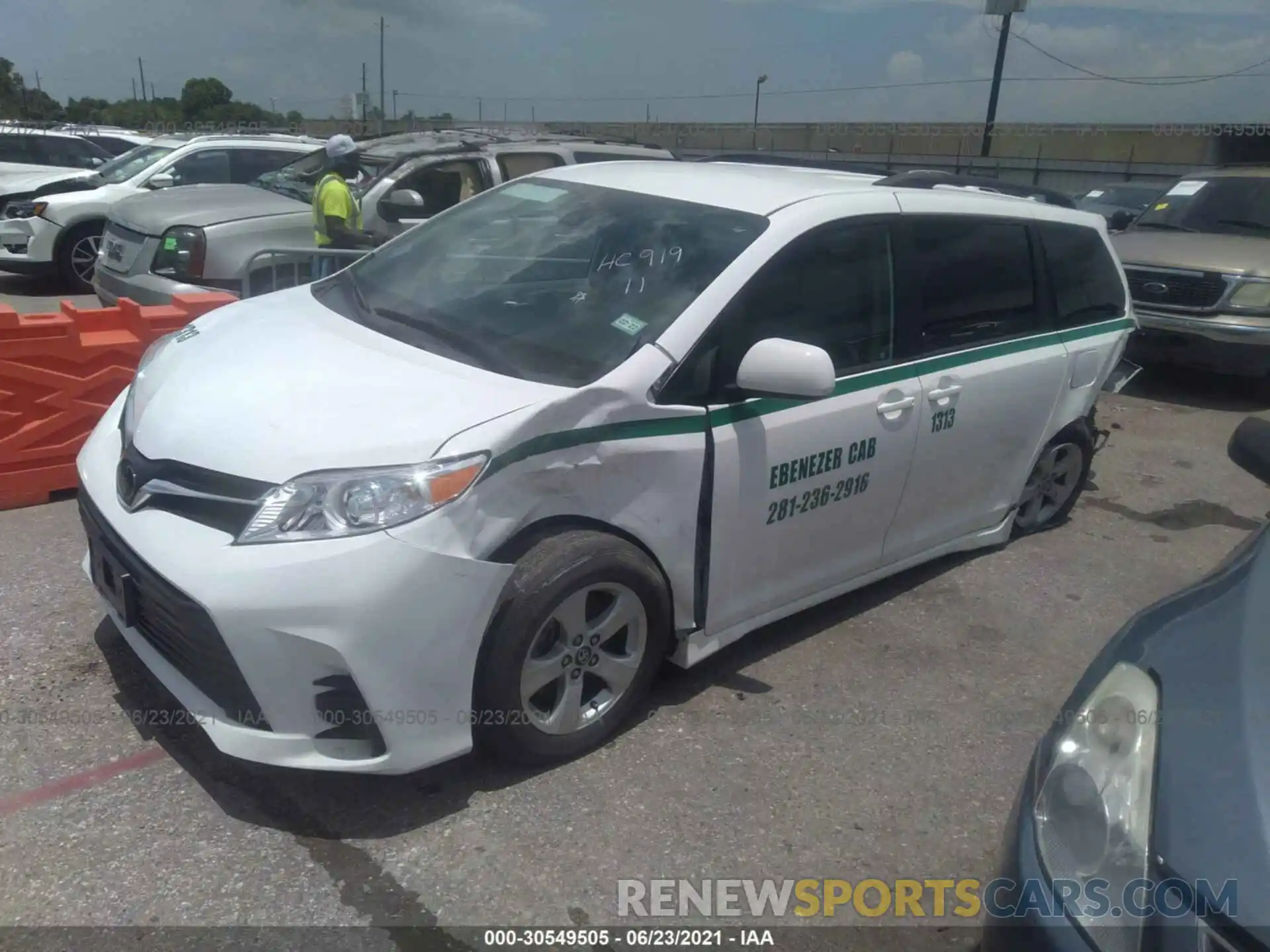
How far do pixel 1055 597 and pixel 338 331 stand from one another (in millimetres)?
3394

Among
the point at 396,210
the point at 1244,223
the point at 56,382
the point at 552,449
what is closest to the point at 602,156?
the point at 396,210

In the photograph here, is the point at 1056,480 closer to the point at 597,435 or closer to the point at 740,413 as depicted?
the point at 740,413

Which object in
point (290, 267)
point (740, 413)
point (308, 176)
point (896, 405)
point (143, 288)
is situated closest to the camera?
point (740, 413)

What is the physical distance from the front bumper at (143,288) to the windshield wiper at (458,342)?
148 inches

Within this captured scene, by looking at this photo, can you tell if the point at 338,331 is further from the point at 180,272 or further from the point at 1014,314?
the point at 180,272

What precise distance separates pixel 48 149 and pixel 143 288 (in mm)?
9985

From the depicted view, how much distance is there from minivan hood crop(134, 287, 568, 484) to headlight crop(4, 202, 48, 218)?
7.82 meters

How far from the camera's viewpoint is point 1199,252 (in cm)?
875

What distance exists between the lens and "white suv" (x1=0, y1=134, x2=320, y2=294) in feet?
32.6

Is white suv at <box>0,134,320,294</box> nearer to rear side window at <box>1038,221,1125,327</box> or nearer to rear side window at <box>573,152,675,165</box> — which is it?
rear side window at <box>573,152,675,165</box>

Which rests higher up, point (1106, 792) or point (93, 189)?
point (93, 189)

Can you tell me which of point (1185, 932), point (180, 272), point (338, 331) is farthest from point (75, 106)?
point (1185, 932)

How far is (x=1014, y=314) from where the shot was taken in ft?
14.9

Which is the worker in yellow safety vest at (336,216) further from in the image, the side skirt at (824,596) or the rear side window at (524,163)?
the side skirt at (824,596)
